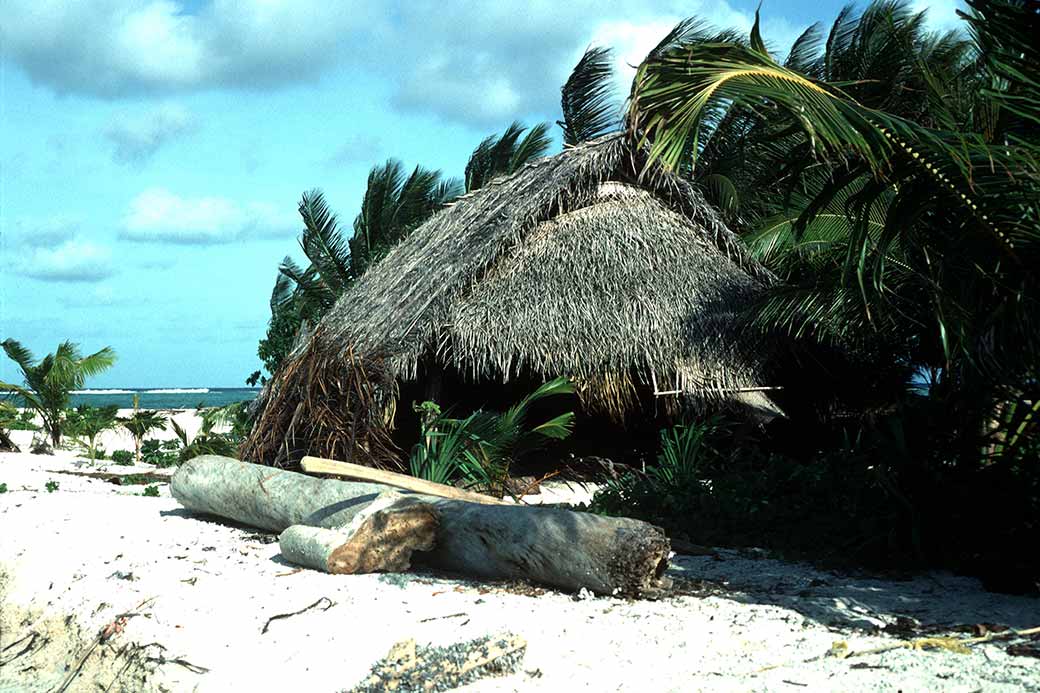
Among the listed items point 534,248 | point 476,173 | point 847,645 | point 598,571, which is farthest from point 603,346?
point 476,173

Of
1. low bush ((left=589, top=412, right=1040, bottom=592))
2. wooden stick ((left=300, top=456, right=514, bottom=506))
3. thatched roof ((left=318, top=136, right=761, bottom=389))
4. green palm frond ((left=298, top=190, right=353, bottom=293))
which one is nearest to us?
low bush ((left=589, top=412, right=1040, bottom=592))

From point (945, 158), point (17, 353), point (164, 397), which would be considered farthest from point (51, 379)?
point (164, 397)

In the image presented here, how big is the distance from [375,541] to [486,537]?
678mm

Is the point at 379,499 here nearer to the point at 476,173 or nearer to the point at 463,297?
the point at 463,297

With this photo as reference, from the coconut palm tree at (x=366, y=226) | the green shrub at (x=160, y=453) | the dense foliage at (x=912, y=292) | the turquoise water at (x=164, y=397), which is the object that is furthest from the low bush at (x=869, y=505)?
the turquoise water at (x=164, y=397)

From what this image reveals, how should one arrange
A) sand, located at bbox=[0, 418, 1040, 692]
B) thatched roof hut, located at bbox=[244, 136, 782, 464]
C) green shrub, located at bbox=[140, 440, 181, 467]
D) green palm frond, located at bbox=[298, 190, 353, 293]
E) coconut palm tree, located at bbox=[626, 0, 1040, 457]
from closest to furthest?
1. sand, located at bbox=[0, 418, 1040, 692]
2. coconut palm tree, located at bbox=[626, 0, 1040, 457]
3. thatched roof hut, located at bbox=[244, 136, 782, 464]
4. green shrub, located at bbox=[140, 440, 181, 467]
5. green palm frond, located at bbox=[298, 190, 353, 293]

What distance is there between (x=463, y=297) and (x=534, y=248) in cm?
105

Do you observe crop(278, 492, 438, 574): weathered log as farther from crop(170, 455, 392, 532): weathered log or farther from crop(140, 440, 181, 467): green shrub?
crop(140, 440, 181, 467): green shrub

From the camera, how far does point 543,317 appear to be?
1043 centimetres

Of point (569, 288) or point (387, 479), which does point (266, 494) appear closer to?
point (387, 479)

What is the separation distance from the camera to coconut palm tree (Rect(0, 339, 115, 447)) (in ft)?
48.9

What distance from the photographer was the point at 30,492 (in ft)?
30.8

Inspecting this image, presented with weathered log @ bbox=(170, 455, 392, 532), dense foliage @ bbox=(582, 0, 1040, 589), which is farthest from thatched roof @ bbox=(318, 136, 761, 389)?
weathered log @ bbox=(170, 455, 392, 532)

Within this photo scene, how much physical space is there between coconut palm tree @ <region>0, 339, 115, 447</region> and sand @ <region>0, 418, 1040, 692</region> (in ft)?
28.2
